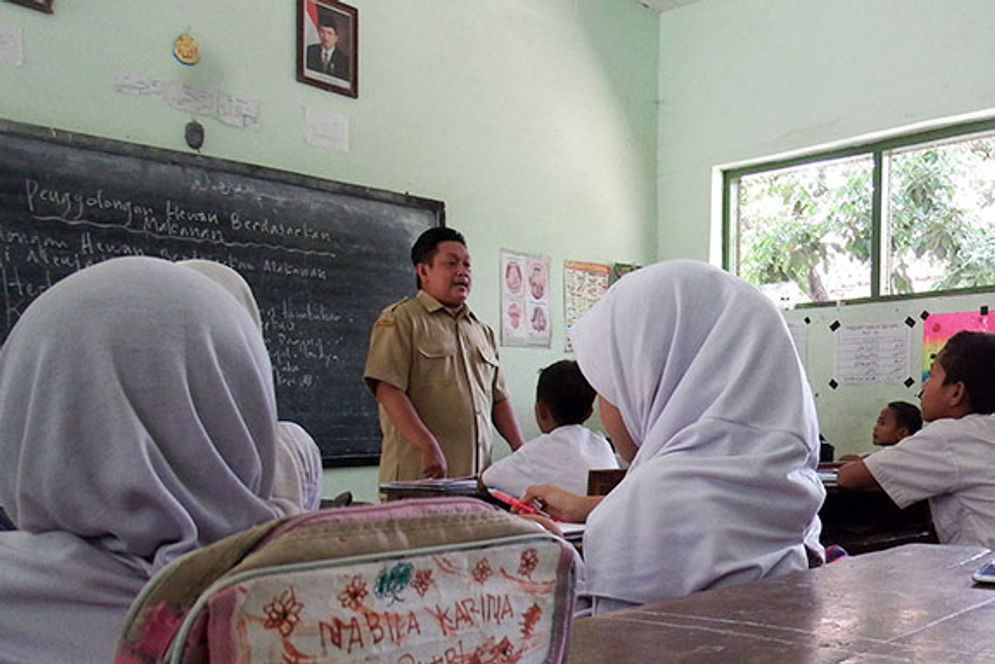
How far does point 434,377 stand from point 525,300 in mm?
1224

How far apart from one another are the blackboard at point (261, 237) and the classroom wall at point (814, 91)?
185cm

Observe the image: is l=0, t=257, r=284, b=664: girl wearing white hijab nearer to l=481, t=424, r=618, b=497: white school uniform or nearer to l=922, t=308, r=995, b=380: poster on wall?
l=481, t=424, r=618, b=497: white school uniform

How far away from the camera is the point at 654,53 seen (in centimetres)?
564

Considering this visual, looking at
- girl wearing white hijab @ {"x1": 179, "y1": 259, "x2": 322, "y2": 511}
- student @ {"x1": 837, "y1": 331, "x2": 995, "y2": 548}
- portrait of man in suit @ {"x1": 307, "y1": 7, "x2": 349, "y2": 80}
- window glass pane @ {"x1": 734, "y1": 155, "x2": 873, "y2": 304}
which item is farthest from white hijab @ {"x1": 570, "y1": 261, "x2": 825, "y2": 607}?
window glass pane @ {"x1": 734, "y1": 155, "x2": 873, "y2": 304}

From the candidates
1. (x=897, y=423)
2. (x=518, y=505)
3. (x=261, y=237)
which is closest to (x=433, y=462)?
(x=261, y=237)

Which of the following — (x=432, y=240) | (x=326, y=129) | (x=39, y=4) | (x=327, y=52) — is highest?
(x=327, y=52)

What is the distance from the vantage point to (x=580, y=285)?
5031 mm

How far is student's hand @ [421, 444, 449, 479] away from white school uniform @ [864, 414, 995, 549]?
1457 millimetres

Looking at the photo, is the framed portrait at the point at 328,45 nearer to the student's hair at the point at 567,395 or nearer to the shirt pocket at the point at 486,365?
the shirt pocket at the point at 486,365

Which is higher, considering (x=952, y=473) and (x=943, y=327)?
(x=943, y=327)

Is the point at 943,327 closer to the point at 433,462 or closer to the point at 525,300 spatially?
the point at 525,300

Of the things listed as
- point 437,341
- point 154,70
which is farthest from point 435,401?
point 154,70

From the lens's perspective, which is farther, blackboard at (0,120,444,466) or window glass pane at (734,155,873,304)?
window glass pane at (734,155,873,304)

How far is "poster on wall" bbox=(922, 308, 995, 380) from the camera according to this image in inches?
174
